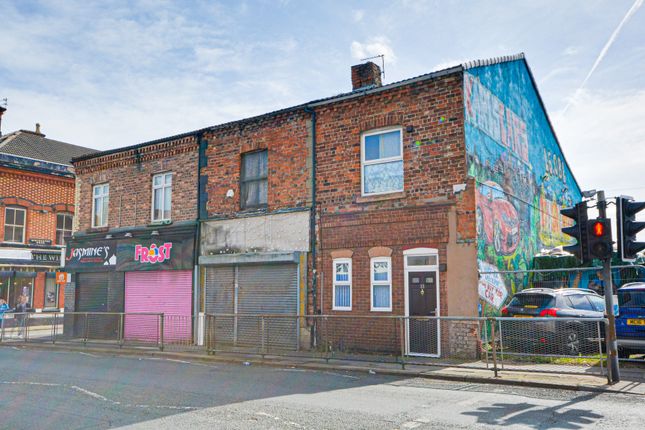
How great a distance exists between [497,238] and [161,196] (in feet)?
38.7

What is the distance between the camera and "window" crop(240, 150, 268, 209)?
58.9 feet

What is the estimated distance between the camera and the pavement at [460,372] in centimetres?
970

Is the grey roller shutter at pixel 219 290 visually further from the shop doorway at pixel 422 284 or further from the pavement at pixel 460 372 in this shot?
the shop doorway at pixel 422 284

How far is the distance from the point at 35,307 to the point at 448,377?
1005 inches

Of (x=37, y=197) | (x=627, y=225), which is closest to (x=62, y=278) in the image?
(x=37, y=197)

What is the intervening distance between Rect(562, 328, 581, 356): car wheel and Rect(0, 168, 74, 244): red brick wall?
90.1 ft

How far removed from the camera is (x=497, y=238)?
50.7 ft

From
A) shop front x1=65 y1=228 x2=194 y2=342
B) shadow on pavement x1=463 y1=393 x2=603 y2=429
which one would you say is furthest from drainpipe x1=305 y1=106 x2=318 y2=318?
shadow on pavement x1=463 y1=393 x2=603 y2=429

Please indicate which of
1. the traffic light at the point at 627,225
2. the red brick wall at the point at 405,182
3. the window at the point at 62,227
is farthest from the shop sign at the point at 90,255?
the traffic light at the point at 627,225

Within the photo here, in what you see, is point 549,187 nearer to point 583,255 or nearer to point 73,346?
point 583,255

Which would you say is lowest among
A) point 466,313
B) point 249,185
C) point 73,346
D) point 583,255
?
point 73,346

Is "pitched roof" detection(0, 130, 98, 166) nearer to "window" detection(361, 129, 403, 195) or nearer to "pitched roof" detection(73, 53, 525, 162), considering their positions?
"pitched roof" detection(73, 53, 525, 162)

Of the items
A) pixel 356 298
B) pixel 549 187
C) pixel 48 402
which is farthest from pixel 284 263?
pixel 549 187

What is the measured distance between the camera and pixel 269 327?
14469mm
